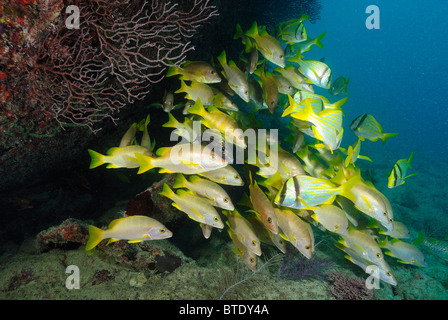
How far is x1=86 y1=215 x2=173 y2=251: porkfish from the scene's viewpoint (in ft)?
8.79

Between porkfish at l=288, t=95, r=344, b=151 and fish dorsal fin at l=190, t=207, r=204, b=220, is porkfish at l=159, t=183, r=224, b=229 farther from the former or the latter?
porkfish at l=288, t=95, r=344, b=151

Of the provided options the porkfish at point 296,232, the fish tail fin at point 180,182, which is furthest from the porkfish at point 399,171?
the fish tail fin at point 180,182

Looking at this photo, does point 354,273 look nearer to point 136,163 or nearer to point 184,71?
point 136,163

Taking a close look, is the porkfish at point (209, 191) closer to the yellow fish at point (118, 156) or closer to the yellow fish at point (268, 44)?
the yellow fish at point (118, 156)

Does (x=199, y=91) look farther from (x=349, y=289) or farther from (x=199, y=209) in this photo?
(x=349, y=289)

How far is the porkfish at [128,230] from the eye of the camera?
2.68 meters

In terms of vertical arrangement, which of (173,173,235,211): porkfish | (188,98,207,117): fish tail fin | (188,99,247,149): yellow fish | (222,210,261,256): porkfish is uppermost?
(188,98,207,117): fish tail fin

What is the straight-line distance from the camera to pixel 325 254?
4820 mm

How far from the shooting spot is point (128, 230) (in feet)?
8.80

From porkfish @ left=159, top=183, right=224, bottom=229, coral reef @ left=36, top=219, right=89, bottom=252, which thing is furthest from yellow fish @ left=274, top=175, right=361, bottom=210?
coral reef @ left=36, top=219, right=89, bottom=252

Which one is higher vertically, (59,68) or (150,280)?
(59,68)

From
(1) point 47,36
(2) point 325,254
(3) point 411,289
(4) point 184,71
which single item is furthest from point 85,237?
(3) point 411,289

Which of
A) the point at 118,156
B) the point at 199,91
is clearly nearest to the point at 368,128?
the point at 199,91

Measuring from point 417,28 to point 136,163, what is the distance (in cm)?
19187
